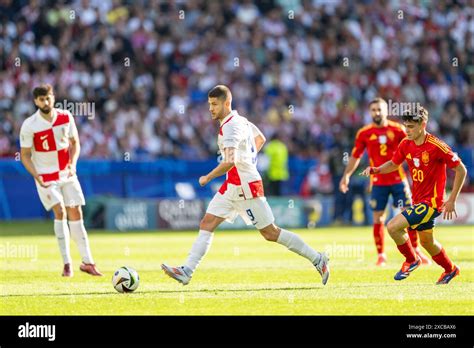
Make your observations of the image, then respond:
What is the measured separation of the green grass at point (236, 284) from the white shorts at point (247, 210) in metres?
0.86

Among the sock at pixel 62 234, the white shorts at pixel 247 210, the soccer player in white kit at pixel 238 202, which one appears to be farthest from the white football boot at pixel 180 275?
the sock at pixel 62 234

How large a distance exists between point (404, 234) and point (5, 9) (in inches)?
814

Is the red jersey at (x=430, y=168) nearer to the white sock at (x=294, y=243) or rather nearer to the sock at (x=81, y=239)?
the white sock at (x=294, y=243)

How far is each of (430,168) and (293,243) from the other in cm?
194

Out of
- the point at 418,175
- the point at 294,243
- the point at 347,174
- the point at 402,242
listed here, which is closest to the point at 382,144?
the point at 347,174

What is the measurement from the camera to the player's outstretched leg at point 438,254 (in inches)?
520

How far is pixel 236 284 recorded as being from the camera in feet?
44.9

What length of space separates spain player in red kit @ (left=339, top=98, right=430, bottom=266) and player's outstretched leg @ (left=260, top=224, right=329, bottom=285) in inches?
137

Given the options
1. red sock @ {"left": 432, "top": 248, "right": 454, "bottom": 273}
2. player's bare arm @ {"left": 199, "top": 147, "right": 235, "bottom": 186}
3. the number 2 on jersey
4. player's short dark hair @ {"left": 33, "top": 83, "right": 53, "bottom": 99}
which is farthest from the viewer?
player's short dark hair @ {"left": 33, "top": 83, "right": 53, "bottom": 99}

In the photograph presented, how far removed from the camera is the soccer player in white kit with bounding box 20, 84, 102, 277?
14.9m

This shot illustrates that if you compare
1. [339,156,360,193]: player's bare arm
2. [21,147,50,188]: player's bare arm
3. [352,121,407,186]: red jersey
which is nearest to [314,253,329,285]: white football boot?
[339,156,360,193]: player's bare arm

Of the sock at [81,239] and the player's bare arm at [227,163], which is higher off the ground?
the player's bare arm at [227,163]

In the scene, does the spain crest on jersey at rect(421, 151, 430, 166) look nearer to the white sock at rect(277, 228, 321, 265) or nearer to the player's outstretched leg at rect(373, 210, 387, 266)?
→ the white sock at rect(277, 228, 321, 265)
